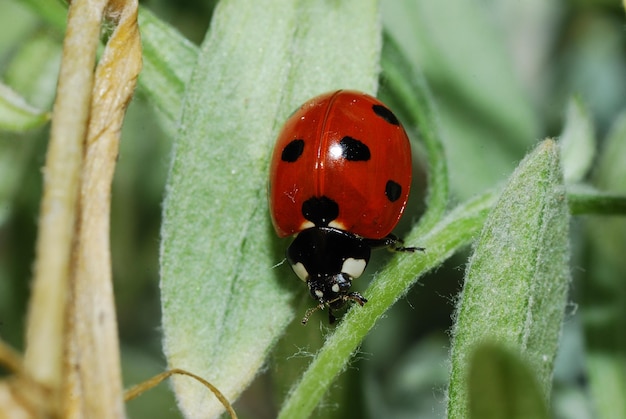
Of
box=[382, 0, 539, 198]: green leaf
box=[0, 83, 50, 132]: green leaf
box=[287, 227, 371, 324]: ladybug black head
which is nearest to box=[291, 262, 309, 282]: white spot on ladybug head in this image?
box=[287, 227, 371, 324]: ladybug black head

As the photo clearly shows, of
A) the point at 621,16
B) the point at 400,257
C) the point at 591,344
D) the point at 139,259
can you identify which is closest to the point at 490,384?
the point at 400,257

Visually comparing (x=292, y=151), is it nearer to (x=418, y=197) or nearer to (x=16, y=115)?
(x=16, y=115)

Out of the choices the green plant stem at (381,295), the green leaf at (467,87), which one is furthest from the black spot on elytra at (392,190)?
the green leaf at (467,87)

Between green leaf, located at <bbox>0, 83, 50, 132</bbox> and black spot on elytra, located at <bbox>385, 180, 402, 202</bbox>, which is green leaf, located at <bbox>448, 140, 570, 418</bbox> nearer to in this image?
black spot on elytra, located at <bbox>385, 180, 402, 202</bbox>

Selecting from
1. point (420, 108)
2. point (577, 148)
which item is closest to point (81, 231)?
point (420, 108)

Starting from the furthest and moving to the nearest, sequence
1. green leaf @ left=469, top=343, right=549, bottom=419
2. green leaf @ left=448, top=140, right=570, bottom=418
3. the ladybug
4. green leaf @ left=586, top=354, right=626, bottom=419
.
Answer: green leaf @ left=586, top=354, right=626, bottom=419
the ladybug
green leaf @ left=448, top=140, right=570, bottom=418
green leaf @ left=469, top=343, right=549, bottom=419

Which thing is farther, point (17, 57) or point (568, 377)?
point (568, 377)

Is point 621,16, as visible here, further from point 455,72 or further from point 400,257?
point 400,257
